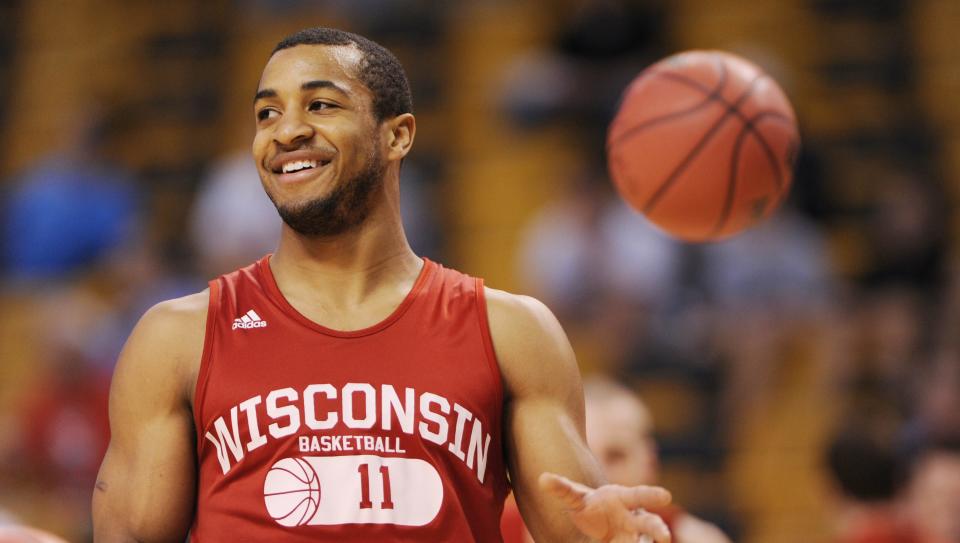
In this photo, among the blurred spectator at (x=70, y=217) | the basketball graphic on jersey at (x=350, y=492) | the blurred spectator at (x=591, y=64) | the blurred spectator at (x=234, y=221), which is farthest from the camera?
the blurred spectator at (x=70, y=217)

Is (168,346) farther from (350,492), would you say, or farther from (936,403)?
(936,403)

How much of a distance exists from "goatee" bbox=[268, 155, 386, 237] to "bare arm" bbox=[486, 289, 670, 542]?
17.6 inches

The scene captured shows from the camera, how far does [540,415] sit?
395 centimetres

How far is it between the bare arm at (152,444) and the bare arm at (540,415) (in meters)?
0.82

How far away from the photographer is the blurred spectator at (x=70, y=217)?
10586 mm

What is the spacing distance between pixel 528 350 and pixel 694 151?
180 centimetres

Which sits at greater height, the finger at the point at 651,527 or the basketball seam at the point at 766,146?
the basketball seam at the point at 766,146

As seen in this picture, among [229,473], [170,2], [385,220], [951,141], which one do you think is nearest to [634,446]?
[385,220]

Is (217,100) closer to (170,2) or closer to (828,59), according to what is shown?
(170,2)

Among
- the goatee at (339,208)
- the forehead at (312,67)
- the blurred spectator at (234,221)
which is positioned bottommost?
the goatee at (339,208)

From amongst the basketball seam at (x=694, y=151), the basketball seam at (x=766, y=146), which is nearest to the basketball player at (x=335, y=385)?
the basketball seam at (x=694, y=151)

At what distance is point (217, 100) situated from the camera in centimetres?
1215

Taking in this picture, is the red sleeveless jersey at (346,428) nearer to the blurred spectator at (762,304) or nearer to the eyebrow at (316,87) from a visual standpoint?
the eyebrow at (316,87)

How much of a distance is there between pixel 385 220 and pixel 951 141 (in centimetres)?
749
